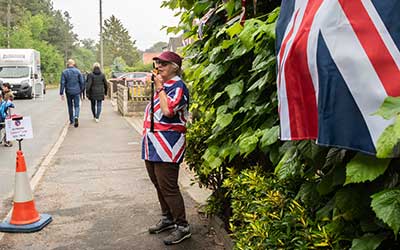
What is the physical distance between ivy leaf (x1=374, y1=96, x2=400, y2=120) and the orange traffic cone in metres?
4.29

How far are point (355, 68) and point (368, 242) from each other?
2.27 ft

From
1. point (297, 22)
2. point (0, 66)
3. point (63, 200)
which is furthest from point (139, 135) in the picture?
point (0, 66)

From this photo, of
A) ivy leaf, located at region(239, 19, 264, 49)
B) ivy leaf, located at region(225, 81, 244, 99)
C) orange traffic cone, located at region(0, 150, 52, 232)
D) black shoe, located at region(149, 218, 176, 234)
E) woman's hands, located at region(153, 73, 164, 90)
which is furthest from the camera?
orange traffic cone, located at region(0, 150, 52, 232)

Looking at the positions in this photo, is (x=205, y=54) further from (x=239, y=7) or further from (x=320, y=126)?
(x=320, y=126)

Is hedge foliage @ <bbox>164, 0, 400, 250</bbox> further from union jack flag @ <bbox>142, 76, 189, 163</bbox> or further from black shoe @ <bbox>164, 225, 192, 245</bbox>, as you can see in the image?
black shoe @ <bbox>164, 225, 192, 245</bbox>

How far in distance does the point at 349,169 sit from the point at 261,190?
4.10ft

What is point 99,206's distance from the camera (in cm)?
587

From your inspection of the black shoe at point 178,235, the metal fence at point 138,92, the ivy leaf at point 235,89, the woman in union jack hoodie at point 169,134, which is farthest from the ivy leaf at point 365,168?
the metal fence at point 138,92

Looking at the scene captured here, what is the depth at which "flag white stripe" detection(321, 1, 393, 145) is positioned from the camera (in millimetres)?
1563

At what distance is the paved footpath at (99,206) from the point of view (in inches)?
182

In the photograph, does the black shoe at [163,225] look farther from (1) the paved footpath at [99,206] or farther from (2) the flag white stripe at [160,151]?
(2) the flag white stripe at [160,151]

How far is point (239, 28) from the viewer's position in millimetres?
2945

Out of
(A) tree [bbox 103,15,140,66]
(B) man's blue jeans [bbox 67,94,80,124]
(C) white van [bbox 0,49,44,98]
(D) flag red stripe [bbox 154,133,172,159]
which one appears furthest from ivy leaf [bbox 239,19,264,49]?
(A) tree [bbox 103,15,140,66]

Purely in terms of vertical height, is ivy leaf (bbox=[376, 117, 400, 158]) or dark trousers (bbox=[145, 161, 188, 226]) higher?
ivy leaf (bbox=[376, 117, 400, 158])
